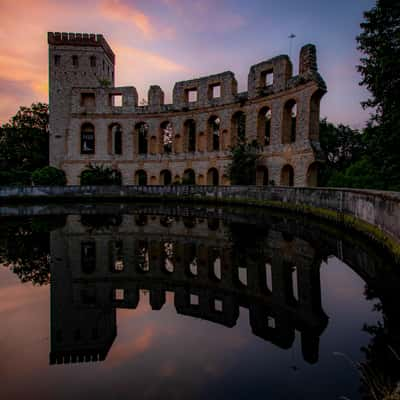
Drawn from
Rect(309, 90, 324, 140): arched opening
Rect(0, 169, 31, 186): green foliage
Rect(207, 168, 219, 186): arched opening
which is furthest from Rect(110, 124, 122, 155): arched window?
Rect(309, 90, 324, 140): arched opening

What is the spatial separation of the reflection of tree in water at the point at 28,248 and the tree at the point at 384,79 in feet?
48.6

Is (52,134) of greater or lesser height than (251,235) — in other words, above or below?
above

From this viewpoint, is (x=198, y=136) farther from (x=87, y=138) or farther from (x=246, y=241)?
(x=246, y=241)

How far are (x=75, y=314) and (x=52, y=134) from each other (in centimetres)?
3190

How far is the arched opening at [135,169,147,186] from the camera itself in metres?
31.1

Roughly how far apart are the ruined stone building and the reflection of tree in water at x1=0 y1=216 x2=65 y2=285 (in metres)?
14.5

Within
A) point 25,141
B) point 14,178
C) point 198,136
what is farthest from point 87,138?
point 25,141

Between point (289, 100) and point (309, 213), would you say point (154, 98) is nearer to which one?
point (289, 100)

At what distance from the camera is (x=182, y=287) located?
5781mm

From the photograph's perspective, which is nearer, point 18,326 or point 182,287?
point 18,326

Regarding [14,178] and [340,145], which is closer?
[14,178]

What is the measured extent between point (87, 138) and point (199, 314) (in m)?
31.4

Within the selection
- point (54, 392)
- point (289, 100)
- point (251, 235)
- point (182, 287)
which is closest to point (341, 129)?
point (289, 100)

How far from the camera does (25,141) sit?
136ft
